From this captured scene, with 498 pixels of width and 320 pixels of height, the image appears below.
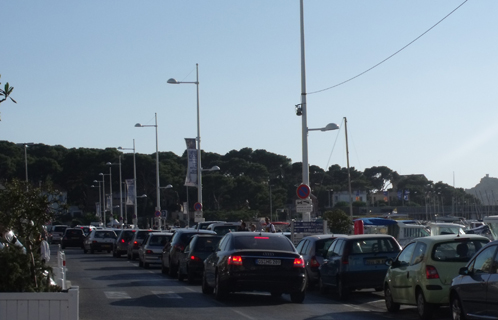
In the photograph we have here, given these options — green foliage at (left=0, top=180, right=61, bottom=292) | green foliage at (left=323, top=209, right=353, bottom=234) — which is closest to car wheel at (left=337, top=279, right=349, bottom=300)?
green foliage at (left=0, top=180, right=61, bottom=292)

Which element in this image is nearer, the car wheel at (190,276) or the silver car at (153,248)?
Answer: the car wheel at (190,276)

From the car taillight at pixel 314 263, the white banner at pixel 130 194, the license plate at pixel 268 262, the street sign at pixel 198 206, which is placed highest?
the white banner at pixel 130 194

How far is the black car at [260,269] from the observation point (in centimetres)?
1700

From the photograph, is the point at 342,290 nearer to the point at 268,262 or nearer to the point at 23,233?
the point at 268,262

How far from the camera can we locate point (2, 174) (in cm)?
9844

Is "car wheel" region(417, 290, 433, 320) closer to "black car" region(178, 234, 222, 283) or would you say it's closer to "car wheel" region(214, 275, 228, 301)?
"car wheel" region(214, 275, 228, 301)

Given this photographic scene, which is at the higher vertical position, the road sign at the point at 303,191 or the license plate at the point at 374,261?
the road sign at the point at 303,191

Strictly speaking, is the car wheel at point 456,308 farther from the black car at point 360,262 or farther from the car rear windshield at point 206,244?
the car rear windshield at point 206,244

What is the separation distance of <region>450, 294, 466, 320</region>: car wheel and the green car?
1.01 meters

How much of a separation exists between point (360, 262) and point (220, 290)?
3.30 m

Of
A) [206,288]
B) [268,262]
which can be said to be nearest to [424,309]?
[268,262]

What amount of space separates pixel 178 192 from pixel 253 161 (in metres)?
13.6

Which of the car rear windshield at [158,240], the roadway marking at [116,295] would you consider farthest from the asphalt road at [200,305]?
the car rear windshield at [158,240]

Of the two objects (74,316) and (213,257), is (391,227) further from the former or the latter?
(74,316)
